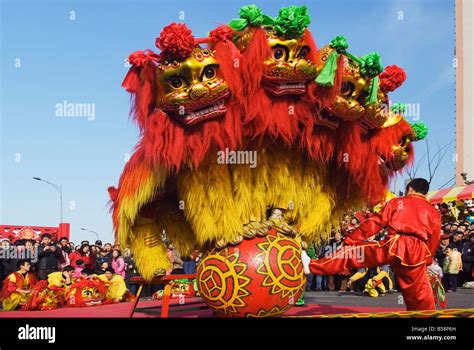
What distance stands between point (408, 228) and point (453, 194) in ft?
27.3

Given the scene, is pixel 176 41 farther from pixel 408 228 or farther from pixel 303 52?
pixel 408 228

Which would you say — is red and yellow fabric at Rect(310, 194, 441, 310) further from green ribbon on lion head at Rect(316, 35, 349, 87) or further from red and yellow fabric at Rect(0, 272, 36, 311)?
red and yellow fabric at Rect(0, 272, 36, 311)

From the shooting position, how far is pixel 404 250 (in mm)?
3830

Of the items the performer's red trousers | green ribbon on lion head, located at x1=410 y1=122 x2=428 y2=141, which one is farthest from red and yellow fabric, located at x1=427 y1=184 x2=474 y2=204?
the performer's red trousers

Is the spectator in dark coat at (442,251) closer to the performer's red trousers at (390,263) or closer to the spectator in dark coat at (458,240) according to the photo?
the spectator in dark coat at (458,240)

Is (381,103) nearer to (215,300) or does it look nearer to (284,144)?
(284,144)

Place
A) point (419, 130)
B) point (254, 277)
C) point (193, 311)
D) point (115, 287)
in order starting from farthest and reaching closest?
point (115, 287), point (193, 311), point (419, 130), point (254, 277)

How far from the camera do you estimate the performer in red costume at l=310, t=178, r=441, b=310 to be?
3.84 m

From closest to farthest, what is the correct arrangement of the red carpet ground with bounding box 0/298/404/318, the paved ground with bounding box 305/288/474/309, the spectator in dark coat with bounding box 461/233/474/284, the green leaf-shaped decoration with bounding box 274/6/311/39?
the green leaf-shaped decoration with bounding box 274/6/311/39 < the red carpet ground with bounding box 0/298/404/318 < the paved ground with bounding box 305/288/474/309 < the spectator in dark coat with bounding box 461/233/474/284

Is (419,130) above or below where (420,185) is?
above

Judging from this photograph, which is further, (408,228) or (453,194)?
(453,194)

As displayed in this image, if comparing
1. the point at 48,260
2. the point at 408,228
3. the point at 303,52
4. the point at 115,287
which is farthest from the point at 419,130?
the point at 48,260

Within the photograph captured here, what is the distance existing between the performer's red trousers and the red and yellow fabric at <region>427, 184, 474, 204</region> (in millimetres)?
7602

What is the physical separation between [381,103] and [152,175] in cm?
183
